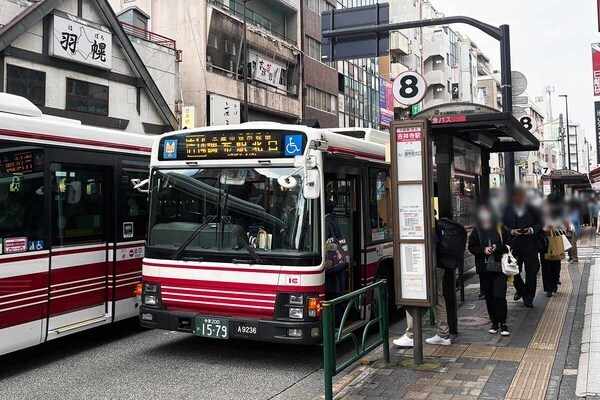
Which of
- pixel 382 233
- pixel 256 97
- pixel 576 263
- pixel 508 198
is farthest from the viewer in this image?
pixel 256 97

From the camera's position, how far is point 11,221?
19.6 ft

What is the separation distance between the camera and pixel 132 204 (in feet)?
25.8

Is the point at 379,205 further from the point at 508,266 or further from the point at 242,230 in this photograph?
the point at 242,230

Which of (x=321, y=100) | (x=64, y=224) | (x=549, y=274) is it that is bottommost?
(x=549, y=274)

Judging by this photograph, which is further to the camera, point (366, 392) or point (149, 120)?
point (149, 120)

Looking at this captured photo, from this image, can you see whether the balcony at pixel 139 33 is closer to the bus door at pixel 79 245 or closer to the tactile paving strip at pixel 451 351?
the bus door at pixel 79 245

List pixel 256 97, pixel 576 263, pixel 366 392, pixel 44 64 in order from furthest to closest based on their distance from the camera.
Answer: pixel 256 97, pixel 44 64, pixel 576 263, pixel 366 392

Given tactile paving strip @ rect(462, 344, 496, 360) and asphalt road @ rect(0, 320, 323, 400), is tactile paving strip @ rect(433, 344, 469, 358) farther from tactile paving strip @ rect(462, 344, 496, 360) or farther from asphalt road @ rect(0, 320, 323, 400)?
asphalt road @ rect(0, 320, 323, 400)

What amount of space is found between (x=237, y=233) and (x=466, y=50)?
211 feet

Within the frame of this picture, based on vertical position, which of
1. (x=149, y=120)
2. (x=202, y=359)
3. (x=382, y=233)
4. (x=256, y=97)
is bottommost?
(x=202, y=359)

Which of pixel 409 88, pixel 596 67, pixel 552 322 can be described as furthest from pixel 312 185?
pixel 596 67

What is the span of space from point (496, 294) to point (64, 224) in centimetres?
560

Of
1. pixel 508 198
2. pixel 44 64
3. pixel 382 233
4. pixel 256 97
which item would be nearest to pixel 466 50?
pixel 256 97

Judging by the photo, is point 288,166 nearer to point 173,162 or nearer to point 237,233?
point 237,233
